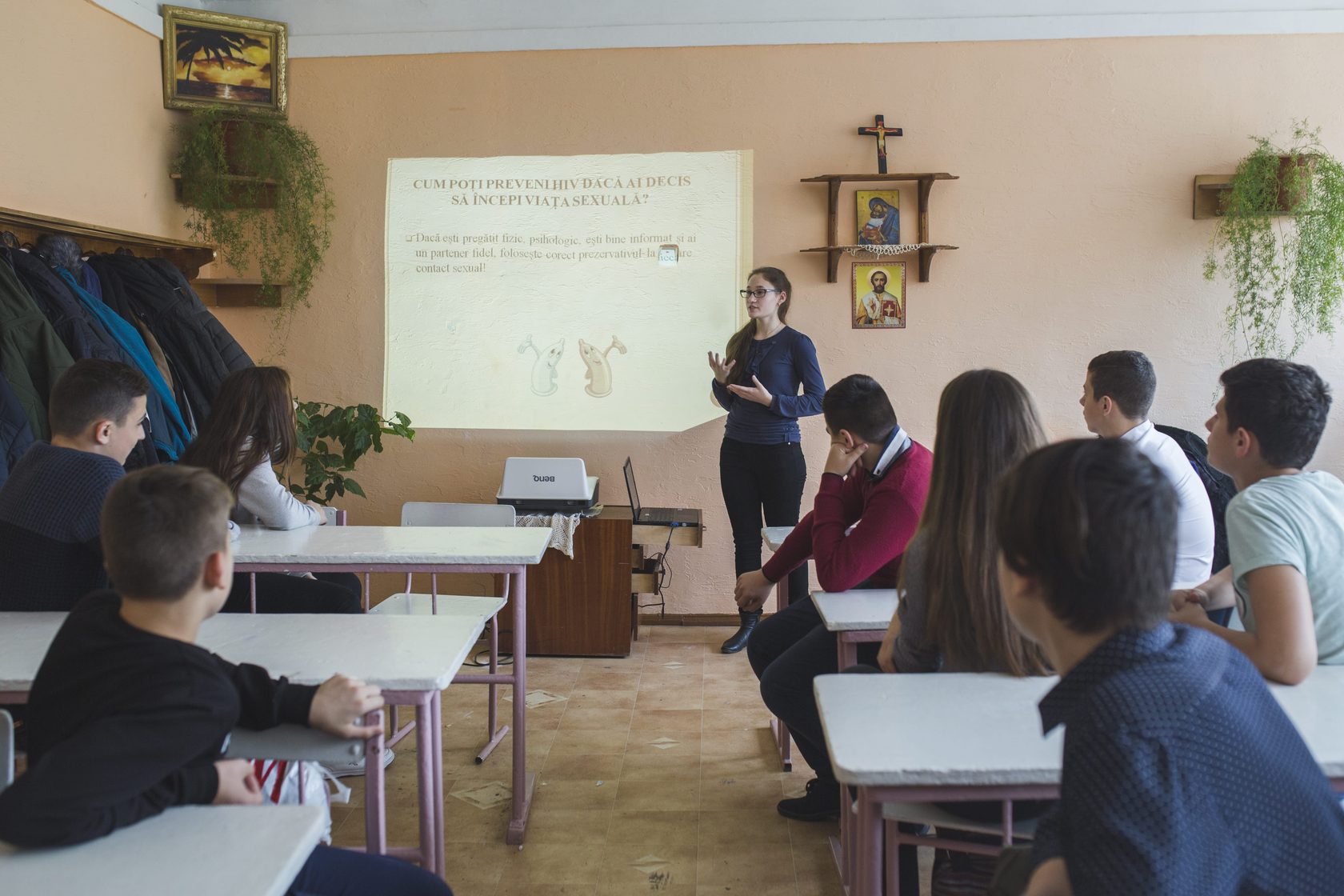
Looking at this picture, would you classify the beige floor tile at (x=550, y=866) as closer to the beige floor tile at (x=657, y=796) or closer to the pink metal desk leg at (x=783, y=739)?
the beige floor tile at (x=657, y=796)

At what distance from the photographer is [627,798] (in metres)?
2.78

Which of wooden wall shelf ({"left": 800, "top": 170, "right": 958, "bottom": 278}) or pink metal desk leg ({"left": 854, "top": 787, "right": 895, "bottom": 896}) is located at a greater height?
wooden wall shelf ({"left": 800, "top": 170, "right": 958, "bottom": 278})

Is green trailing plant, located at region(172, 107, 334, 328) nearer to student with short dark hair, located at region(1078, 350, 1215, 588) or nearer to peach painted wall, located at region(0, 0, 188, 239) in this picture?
peach painted wall, located at region(0, 0, 188, 239)

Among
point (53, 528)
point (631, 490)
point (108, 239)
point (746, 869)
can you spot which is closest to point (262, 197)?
point (108, 239)

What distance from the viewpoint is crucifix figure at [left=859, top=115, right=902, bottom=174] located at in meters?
4.31

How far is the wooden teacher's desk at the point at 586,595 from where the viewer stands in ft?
13.4

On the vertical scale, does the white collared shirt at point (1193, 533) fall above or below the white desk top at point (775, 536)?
above

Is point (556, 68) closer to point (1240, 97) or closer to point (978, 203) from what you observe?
point (978, 203)

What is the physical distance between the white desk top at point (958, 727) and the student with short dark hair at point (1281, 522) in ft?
0.24

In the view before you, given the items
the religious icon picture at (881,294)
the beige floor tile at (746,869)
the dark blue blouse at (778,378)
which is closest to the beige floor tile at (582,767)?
the beige floor tile at (746,869)

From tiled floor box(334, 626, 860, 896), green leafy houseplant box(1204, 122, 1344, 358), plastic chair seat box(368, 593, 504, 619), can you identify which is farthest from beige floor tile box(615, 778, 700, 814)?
green leafy houseplant box(1204, 122, 1344, 358)

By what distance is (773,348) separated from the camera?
13.1 feet

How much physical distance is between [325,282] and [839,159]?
231 centimetres

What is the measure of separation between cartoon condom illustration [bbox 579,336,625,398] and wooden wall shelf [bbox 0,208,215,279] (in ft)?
5.29
